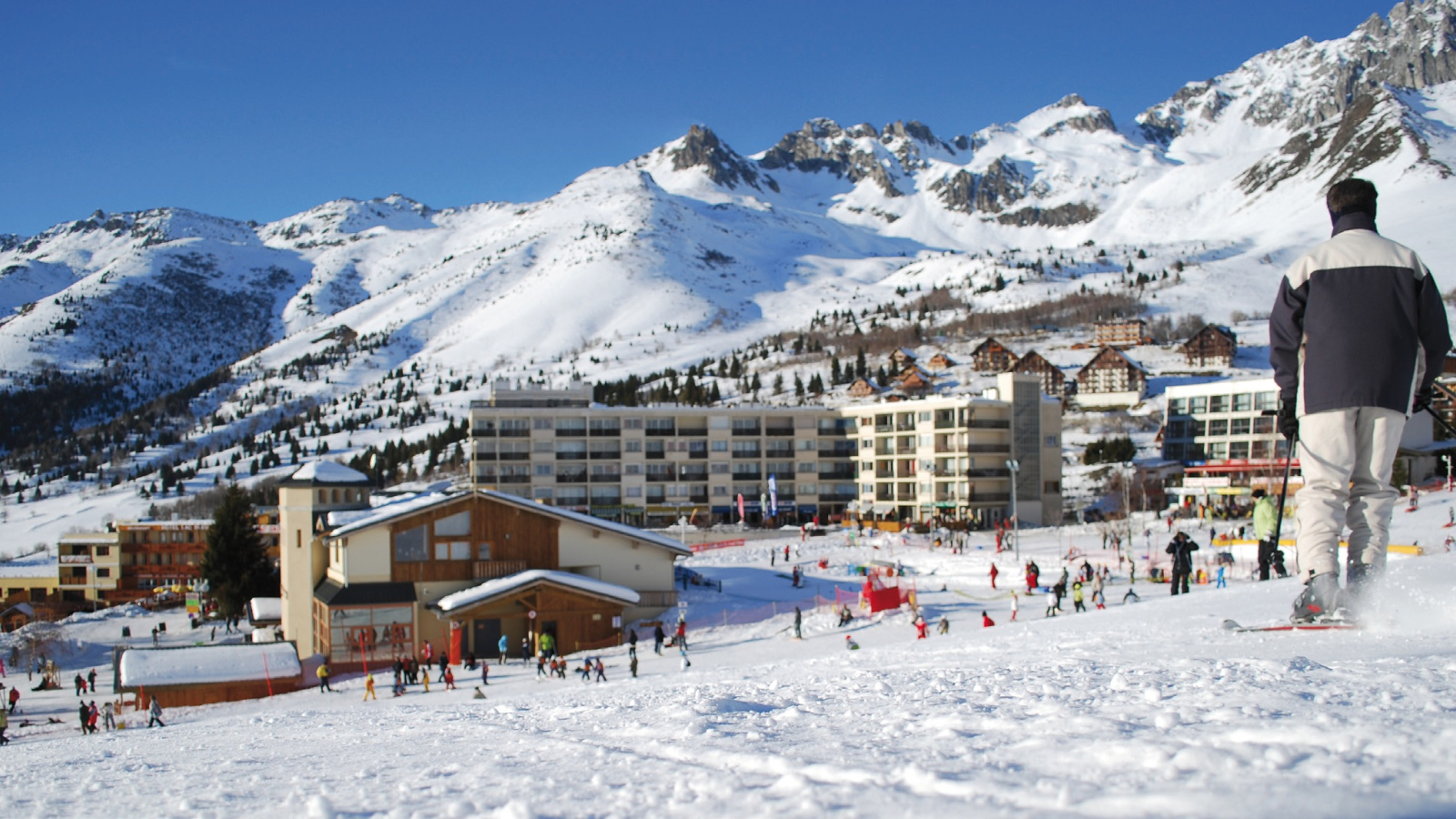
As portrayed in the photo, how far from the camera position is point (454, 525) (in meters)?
37.8

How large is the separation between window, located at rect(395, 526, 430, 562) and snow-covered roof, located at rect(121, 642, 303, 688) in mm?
4859

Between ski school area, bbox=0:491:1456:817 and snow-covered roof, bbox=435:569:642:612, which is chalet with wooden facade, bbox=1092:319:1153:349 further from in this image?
ski school area, bbox=0:491:1456:817

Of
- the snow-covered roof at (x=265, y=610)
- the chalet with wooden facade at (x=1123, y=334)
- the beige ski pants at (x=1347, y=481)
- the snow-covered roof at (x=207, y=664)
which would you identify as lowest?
the snow-covered roof at (x=265, y=610)

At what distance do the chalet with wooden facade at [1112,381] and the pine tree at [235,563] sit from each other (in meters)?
82.7

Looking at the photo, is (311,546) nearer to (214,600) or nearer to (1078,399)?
(214,600)

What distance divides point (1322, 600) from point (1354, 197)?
305cm

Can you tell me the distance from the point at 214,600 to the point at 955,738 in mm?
61503

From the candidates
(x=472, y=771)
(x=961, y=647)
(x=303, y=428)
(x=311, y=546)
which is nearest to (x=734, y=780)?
(x=472, y=771)

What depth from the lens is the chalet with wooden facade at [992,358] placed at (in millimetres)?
128250

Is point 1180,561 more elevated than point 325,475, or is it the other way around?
point 325,475

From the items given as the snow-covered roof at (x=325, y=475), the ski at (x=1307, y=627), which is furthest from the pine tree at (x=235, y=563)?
the ski at (x=1307, y=627)

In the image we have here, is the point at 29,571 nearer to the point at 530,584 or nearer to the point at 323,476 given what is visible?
the point at 323,476

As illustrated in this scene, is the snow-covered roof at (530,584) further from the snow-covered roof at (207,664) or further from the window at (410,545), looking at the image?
the snow-covered roof at (207,664)

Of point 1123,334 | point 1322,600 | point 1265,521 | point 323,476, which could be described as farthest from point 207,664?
point 1123,334
